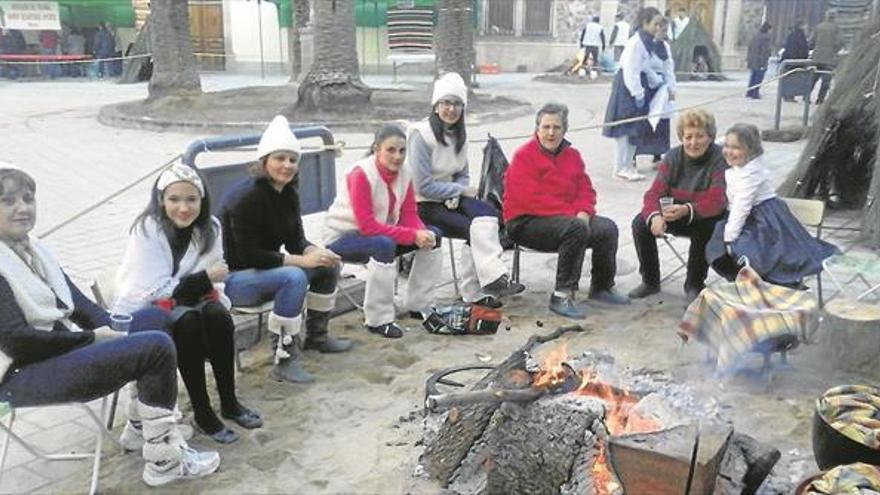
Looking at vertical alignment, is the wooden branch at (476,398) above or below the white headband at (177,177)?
below

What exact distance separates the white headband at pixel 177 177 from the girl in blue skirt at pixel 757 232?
3.30 meters

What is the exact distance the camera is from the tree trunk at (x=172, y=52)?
15359mm

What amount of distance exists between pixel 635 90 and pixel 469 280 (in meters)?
5.01

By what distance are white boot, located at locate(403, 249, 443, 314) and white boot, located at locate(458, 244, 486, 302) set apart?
296mm

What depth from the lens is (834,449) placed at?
11.3 ft

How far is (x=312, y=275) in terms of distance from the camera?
16.7 feet

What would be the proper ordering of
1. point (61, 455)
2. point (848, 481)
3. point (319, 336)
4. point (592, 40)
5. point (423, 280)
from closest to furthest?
point (848, 481)
point (61, 455)
point (319, 336)
point (423, 280)
point (592, 40)

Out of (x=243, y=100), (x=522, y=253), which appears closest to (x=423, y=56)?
(x=243, y=100)

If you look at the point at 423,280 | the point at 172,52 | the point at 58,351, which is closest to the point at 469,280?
the point at 423,280

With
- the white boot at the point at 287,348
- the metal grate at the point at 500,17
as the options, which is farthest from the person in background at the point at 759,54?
the white boot at the point at 287,348

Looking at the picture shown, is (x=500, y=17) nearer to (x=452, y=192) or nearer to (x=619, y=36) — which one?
(x=619, y=36)

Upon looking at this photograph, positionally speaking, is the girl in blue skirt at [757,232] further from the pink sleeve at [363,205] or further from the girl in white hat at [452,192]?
the pink sleeve at [363,205]

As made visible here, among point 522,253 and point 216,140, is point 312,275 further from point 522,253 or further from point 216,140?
point 522,253

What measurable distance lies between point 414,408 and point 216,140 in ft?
7.37
